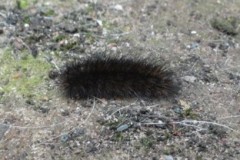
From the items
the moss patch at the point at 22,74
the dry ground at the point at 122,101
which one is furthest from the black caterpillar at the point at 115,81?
the moss patch at the point at 22,74

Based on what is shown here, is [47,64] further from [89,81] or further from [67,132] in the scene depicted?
[67,132]

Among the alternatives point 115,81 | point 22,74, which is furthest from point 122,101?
point 22,74

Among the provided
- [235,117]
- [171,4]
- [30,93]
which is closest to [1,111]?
[30,93]

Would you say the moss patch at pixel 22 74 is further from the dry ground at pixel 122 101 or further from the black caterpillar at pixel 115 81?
the black caterpillar at pixel 115 81

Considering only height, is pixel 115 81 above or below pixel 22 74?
above

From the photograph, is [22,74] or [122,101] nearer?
[122,101]

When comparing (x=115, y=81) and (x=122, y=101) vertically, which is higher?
(x=115, y=81)

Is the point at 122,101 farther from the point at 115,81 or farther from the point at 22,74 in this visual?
the point at 22,74

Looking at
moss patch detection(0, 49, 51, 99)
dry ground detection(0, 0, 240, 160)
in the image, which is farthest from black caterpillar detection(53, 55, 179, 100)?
moss patch detection(0, 49, 51, 99)
